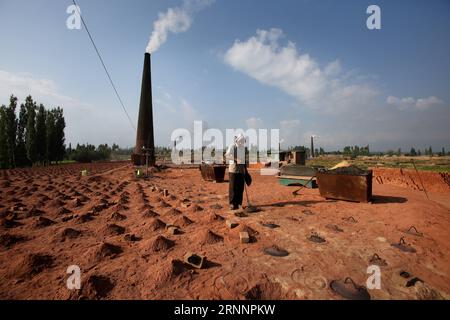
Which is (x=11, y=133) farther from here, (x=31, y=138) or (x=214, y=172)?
(x=214, y=172)

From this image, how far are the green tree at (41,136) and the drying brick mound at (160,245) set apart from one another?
3977 centimetres

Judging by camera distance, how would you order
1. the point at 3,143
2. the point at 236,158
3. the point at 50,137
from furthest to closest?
the point at 50,137, the point at 3,143, the point at 236,158

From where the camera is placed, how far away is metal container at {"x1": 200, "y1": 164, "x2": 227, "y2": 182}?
1350cm

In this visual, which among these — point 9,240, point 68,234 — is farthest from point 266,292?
point 9,240

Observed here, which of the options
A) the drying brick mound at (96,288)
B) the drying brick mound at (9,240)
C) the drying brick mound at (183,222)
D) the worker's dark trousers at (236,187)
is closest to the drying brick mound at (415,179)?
the worker's dark trousers at (236,187)

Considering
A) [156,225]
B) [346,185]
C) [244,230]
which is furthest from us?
[346,185]

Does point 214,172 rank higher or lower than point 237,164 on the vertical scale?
lower

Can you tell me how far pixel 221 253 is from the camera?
3920mm

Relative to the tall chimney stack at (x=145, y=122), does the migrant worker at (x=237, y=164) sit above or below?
below

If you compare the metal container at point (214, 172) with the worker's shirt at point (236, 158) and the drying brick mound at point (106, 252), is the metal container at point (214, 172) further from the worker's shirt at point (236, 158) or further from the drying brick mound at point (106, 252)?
the drying brick mound at point (106, 252)

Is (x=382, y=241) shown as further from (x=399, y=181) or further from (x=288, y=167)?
(x=399, y=181)

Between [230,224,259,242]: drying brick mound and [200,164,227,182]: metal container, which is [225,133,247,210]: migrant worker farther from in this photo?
[200,164,227,182]: metal container

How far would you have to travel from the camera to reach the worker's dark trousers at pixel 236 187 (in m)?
6.54

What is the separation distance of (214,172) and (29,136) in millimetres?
33664
